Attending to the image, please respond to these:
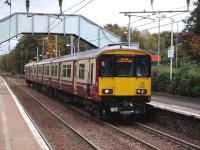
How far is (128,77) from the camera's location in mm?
19344

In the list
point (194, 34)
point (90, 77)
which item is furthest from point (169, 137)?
point (194, 34)

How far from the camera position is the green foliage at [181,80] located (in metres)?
36.0

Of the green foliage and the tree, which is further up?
the tree

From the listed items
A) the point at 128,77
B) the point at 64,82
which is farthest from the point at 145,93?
the point at 64,82

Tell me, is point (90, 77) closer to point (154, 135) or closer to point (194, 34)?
point (154, 135)

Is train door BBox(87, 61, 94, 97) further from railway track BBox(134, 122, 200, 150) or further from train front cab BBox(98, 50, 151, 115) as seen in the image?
railway track BBox(134, 122, 200, 150)

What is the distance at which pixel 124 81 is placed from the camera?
63.2ft

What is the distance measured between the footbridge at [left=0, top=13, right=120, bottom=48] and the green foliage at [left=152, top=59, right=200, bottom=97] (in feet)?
18.0

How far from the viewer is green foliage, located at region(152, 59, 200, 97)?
3597 cm

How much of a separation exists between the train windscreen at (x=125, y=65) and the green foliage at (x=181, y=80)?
16.3 metres

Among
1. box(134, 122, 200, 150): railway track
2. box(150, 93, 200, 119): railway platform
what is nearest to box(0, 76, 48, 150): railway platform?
box(134, 122, 200, 150): railway track

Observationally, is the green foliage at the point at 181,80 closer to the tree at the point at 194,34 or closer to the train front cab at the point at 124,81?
the tree at the point at 194,34

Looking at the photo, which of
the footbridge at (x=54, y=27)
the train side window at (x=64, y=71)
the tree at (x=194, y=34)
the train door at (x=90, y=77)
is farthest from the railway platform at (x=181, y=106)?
the tree at (x=194, y=34)

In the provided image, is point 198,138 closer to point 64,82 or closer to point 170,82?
point 64,82
